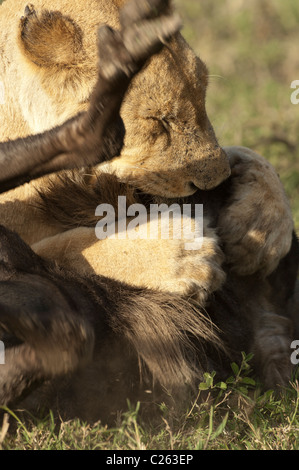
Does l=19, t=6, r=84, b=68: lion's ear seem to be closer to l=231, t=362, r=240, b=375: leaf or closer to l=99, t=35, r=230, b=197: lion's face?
l=99, t=35, r=230, b=197: lion's face

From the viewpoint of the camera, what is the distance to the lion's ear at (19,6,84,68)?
2.70 m

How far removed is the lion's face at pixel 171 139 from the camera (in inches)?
104

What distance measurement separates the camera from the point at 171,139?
2699 millimetres

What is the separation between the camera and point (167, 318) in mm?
2334

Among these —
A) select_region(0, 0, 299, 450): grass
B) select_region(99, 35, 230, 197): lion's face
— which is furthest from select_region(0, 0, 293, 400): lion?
select_region(0, 0, 299, 450): grass

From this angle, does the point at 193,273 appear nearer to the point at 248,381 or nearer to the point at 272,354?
the point at 248,381

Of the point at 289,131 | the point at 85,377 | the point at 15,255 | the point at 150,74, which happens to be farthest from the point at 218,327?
the point at 289,131

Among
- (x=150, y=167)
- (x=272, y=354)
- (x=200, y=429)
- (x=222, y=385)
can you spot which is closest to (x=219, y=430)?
(x=200, y=429)

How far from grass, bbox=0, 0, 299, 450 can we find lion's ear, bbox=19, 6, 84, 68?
25.9 inches

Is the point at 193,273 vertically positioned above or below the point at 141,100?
below

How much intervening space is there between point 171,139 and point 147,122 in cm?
11
